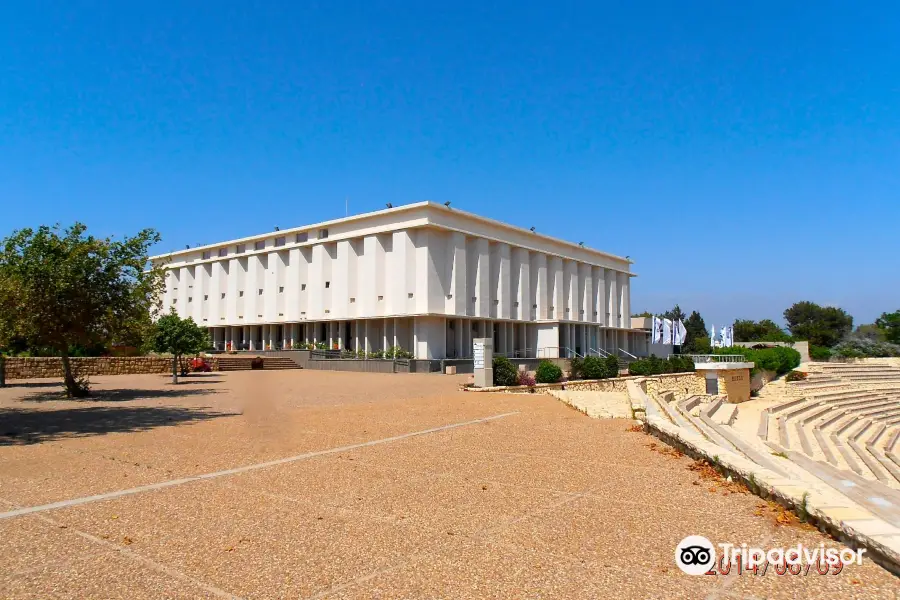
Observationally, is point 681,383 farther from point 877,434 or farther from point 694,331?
point 694,331

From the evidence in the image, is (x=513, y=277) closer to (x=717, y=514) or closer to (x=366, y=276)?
(x=366, y=276)

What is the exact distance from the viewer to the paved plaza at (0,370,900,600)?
12.6ft

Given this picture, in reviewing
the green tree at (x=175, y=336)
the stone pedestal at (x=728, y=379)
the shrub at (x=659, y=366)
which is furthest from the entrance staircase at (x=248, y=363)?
→ the stone pedestal at (x=728, y=379)

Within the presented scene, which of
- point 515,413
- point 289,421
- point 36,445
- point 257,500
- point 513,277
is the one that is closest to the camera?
point 257,500

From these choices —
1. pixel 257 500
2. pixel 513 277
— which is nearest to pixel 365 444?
pixel 257 500

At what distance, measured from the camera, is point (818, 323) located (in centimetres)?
7938

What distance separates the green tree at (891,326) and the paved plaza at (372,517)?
67.4 m

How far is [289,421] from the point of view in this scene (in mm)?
12180

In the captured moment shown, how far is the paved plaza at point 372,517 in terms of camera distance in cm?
→ 386

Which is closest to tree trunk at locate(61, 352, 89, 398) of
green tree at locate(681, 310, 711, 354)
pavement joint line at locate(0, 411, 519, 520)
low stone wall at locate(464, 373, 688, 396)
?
low stone wall at locate(464, 373, 688, 396)

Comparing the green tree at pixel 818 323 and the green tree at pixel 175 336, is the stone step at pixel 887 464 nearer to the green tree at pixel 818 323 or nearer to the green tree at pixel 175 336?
the green tree at pixel 175 336

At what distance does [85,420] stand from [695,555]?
12143mm

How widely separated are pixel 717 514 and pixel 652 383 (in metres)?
25.6

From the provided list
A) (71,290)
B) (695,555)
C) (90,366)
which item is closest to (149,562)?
(695,555)
